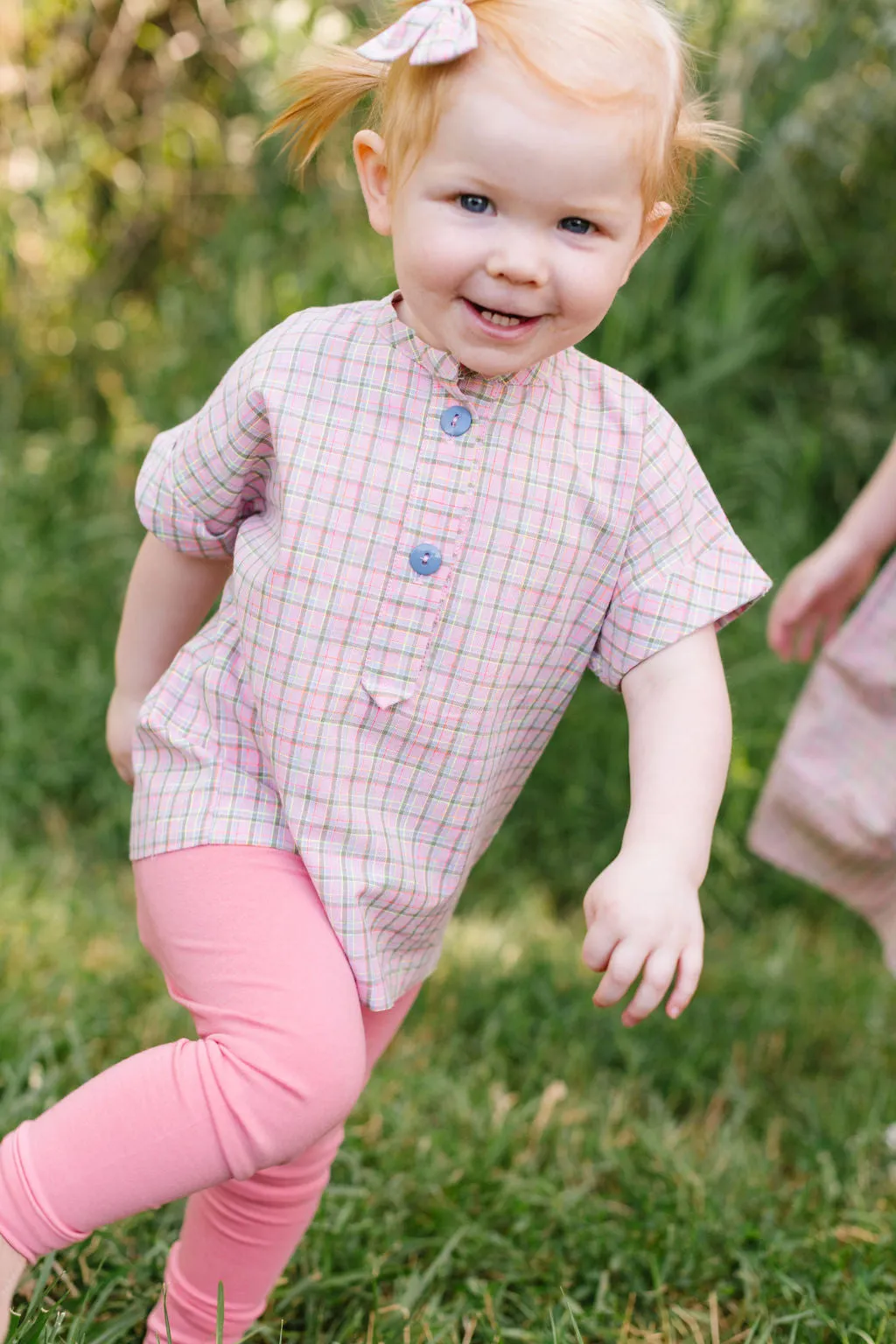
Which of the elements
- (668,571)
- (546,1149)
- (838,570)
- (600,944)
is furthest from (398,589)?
(546,1149)

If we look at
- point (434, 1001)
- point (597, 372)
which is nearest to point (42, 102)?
point (434, 1001)

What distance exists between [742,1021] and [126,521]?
1.76m

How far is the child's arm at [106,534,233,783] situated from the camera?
1.57 m

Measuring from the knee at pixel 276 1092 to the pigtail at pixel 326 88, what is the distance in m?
0.85

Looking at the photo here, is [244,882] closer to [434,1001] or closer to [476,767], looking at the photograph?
[476,767]

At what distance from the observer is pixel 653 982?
49.4 inches

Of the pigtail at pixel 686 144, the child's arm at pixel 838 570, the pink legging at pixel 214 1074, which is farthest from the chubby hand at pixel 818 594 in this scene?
the pink legging at pixel 214 1074

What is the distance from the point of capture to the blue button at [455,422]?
1.36 m

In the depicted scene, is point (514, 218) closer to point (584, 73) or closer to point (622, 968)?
point (584, 73)

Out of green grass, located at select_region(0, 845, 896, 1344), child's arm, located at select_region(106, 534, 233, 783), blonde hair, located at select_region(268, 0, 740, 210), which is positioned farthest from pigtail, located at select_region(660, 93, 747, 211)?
green grass, located at select_region(0, 845, 896, 1344)

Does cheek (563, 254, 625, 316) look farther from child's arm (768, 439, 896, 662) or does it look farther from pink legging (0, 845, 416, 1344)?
child's arm (768, 439, 896, 662)

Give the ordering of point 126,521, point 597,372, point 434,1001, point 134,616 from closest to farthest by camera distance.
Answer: point 597,372 < point 134,616 < point 434,1001 < point 126,521

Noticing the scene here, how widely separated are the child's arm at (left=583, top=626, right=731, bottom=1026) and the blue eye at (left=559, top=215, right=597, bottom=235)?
0.40 metres

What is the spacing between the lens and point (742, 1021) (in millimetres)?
2643
